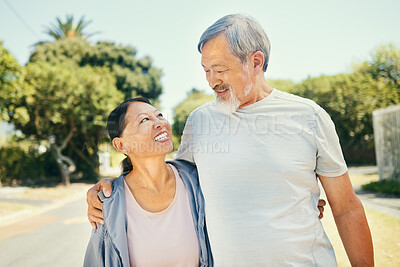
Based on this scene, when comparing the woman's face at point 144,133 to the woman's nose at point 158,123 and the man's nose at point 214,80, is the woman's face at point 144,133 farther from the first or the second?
the man's nose at point 214,80

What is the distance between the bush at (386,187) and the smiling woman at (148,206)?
9690mm

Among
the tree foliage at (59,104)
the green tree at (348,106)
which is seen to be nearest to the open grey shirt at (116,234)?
the tree foliage at (59,104)

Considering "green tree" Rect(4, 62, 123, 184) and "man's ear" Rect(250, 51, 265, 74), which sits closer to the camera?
"man's ear" Rect(250, 51, 265, 74)

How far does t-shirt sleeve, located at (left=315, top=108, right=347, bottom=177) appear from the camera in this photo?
1877 mm

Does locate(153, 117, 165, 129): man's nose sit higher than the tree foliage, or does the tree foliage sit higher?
the tree foliage

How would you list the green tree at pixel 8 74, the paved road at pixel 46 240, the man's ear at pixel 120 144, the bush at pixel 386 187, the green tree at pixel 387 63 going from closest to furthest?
the man's ear at pixel 120 144 → the paved road at pixel 46 240 → the bush at pixel 386 187 → the green tree at pixel 8 74 → the green tree at pixel 387 63

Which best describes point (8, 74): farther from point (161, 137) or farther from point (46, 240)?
point (161, 137)

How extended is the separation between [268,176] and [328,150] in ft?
1.19

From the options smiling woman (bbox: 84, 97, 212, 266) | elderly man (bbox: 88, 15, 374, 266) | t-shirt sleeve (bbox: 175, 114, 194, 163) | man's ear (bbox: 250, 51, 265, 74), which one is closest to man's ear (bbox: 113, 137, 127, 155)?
smiling woman (bbox: 84, 97, 212, 266)

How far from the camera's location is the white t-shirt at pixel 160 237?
2330mm

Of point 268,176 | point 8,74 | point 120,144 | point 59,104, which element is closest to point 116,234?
point 120,144

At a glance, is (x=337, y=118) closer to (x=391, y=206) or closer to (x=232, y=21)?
(x=391, y=206)

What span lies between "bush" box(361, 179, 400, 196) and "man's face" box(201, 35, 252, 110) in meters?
9.88

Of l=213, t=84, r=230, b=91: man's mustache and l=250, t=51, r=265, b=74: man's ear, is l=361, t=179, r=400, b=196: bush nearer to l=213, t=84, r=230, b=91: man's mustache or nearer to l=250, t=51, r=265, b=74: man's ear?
l=250, t=51, r=265, b=74: man's ear
